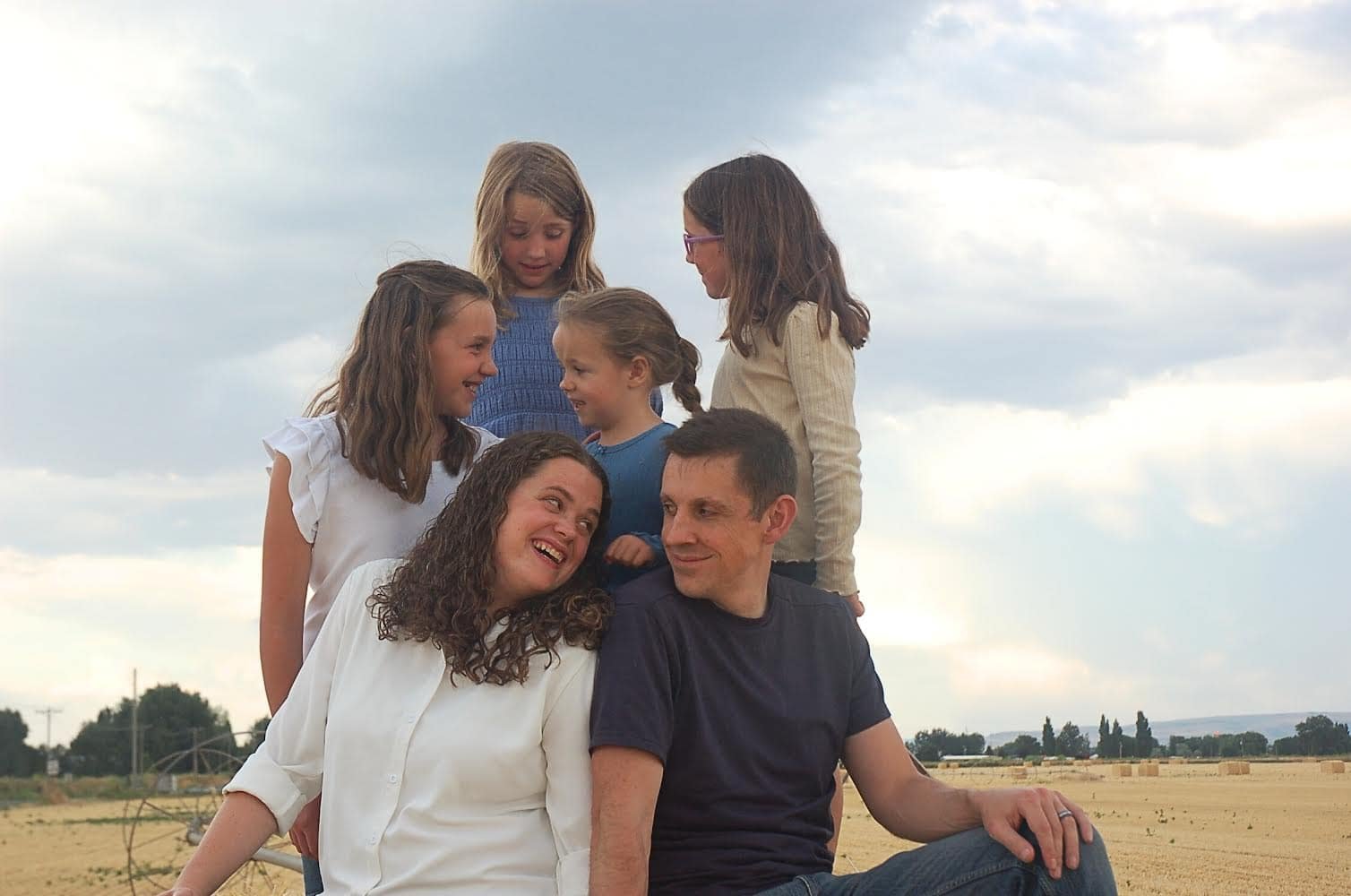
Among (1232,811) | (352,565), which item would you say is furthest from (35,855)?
(352,565)

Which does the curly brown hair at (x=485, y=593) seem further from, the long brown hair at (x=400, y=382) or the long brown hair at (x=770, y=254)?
the long brown hair at (x=770, y=254)

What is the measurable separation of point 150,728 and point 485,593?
280 ft

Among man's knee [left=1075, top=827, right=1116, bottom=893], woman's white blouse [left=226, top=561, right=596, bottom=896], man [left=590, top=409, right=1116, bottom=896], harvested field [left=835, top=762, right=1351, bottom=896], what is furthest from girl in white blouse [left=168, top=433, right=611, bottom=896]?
harvested field [left=835, top=762, right=1351, bottom=896]

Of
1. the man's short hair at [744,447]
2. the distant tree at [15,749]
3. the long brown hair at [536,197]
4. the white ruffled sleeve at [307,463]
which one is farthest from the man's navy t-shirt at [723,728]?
the distant tree at [15,749]

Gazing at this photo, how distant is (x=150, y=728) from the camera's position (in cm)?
8194

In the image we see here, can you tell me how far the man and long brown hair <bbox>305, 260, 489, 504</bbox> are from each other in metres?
1.03

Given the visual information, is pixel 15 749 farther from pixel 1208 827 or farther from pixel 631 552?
pixel 631 552

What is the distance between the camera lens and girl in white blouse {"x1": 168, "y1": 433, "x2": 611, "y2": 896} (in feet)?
12.4

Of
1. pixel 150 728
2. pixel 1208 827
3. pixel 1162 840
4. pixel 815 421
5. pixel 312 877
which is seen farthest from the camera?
pixel 150 728

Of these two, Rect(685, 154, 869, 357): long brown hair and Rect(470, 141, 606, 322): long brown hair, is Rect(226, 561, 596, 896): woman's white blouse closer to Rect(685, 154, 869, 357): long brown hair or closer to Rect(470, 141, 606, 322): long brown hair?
Rect(685, 154, 869, 357): long brown hair

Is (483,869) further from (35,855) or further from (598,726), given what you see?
(35,855)

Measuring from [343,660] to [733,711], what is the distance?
1162mm

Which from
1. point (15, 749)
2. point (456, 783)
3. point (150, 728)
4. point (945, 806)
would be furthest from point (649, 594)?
point (15, 749)

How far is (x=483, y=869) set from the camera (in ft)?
12.3
